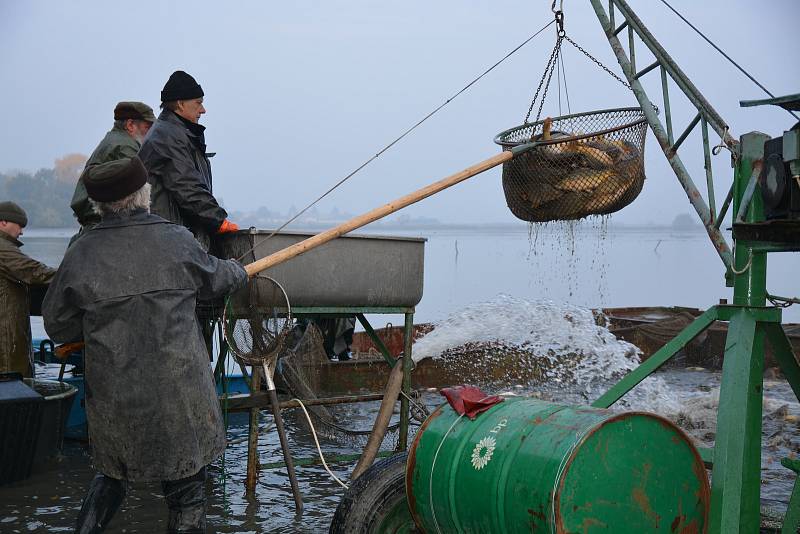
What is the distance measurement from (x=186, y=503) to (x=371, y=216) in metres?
2.10

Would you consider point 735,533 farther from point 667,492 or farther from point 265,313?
point 265,313

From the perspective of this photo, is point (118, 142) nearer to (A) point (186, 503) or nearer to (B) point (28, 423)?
(B) point (28, 423)

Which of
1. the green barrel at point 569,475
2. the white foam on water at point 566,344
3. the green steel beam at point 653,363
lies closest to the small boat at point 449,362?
the white foam on water at point 566,344

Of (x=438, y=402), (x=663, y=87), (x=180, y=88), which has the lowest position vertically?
(x=438, y=402)

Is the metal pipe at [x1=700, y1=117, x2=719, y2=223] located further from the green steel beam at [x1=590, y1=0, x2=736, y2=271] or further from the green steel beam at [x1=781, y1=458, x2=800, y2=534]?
the green steel beam at [x1=781, y1=458, x2=800, y2=534]

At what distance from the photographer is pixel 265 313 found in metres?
5.47

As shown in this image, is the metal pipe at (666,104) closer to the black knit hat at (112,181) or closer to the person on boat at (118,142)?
the person on boat at (118,142)

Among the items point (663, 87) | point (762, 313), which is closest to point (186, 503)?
point (762, 313)

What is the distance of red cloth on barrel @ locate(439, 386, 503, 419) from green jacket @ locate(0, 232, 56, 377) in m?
4.42

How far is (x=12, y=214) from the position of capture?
286 inches

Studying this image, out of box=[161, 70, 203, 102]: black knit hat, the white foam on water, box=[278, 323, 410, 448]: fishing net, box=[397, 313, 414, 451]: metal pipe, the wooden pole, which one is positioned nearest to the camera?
the wooden pole

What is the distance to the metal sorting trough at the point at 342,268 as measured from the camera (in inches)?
215

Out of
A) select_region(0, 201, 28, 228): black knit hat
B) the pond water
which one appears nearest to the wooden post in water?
the pond water

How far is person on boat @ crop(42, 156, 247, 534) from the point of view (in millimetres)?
3807
